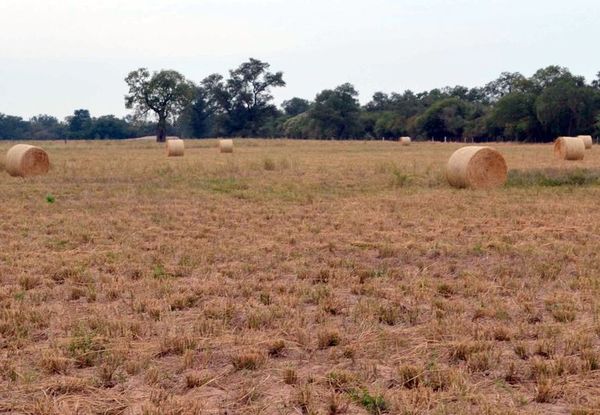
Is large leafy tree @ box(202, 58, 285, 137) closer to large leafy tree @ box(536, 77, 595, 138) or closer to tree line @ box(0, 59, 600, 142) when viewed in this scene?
tree line @ box(0, 59, 600, 142)

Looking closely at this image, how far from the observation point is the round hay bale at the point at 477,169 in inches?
660

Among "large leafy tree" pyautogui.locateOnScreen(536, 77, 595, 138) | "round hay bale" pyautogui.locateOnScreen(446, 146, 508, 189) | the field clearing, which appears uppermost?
"large leafy tree" pyautogui.locateOnScreen(536, 77, 595, 138)

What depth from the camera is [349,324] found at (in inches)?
231

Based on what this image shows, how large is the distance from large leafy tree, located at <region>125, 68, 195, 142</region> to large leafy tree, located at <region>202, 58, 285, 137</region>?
27827 millimetres

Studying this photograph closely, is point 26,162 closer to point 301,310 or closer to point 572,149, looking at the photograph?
point 301,310

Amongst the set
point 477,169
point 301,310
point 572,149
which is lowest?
point 301,310

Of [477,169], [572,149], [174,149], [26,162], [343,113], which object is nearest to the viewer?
[477,169]

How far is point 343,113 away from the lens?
319ft

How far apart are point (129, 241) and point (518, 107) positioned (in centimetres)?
6825

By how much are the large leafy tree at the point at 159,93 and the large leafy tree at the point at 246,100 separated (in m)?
27.8

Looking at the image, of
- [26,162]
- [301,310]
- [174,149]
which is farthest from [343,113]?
[301,310]

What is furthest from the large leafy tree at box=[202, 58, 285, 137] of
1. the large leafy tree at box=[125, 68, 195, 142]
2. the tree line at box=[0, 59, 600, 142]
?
the large leafy tree at box=[125, 68, 195, 142]

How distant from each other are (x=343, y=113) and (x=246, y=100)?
1741 centimetres

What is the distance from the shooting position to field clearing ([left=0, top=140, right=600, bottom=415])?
4.37 metres
